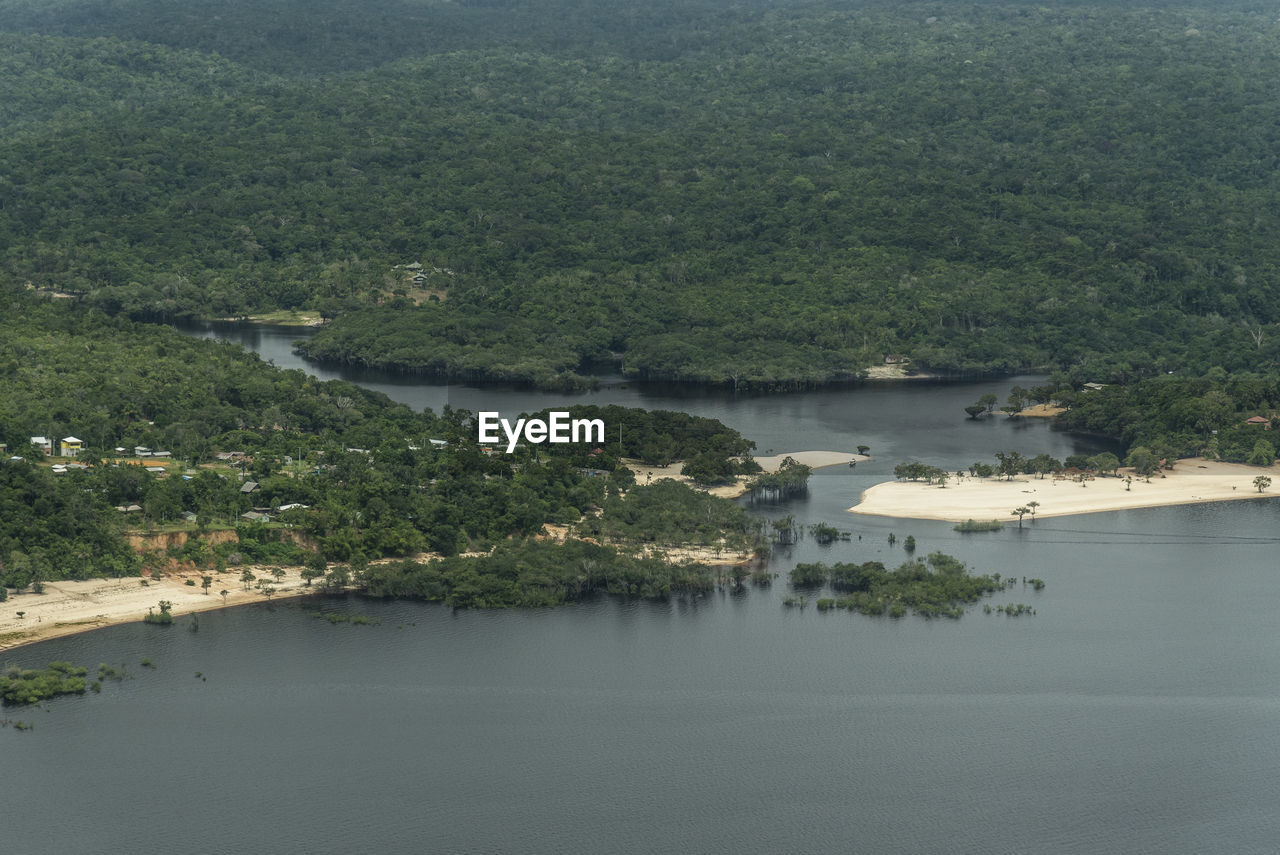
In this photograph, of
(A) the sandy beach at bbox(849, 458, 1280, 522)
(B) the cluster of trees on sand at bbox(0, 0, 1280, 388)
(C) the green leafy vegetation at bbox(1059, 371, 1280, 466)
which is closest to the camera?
(A) the sandy beach at bbox(849, 458, 1280, 522)

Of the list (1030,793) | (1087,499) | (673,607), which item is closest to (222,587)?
(673,607)

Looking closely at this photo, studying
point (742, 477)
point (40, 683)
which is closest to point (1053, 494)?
point (742, 477)

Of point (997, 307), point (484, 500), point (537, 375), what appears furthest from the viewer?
point (997, 307)

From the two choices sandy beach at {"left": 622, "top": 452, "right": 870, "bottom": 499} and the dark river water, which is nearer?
the dark river water

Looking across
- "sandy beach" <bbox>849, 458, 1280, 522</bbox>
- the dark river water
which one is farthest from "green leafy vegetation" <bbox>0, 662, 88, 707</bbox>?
"sandy beach" <bbox>849, 458, 1280, 522</bbox>

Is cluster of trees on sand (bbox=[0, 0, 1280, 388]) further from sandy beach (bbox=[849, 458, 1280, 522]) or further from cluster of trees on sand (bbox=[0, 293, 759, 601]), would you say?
sandy beach (bbox=[849, 458, 1280, 522])

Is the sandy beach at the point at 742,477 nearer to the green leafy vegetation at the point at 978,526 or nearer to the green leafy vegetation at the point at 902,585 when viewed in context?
the green leafy vegetation at the point at 978,526

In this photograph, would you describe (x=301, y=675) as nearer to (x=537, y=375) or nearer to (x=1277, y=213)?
(x=537, y=375)

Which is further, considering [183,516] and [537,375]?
[537,375]
